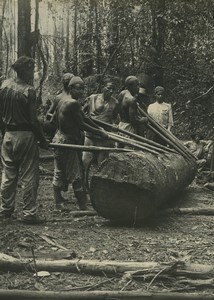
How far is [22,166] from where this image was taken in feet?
23.9

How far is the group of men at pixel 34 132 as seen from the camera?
23.2 ft

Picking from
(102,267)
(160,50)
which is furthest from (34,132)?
(160,50)

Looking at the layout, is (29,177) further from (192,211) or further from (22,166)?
(192,211)

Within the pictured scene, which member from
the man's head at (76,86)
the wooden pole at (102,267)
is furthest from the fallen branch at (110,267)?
the man's head at (76,86)

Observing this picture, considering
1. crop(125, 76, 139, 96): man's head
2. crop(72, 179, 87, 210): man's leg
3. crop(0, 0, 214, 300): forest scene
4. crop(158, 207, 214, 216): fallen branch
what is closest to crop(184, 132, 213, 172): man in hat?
crop(0, 0, 214, 300): forest scene

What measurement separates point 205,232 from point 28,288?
122 inches

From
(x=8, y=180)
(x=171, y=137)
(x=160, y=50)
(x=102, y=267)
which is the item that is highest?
(x=160, y=50)

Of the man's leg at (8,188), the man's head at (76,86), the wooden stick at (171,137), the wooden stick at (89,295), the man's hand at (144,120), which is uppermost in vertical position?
the man's head at (76,86)

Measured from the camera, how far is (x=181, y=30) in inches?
736

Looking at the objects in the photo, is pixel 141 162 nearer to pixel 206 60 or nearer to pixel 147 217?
pixel 147 217

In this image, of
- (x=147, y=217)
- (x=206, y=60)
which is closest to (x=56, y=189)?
(x=147, y=217)

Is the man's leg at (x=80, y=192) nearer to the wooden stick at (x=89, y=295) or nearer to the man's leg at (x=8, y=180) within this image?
the man's leg at (x=8, y=180)

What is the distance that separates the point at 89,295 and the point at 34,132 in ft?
10.6

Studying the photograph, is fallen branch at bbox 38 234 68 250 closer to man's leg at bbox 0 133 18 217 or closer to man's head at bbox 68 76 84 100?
man's leg at bbox 0 133 18 217
